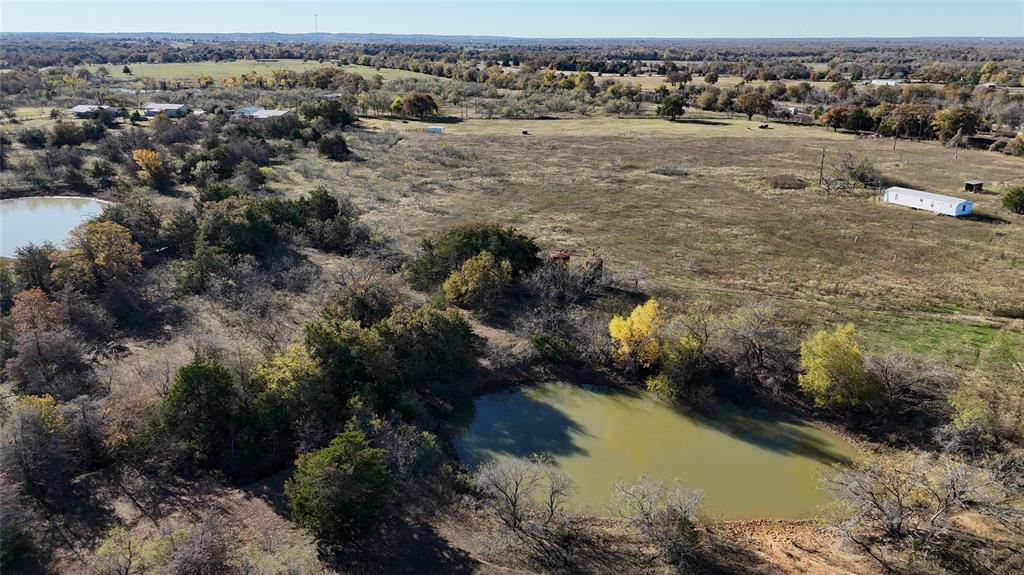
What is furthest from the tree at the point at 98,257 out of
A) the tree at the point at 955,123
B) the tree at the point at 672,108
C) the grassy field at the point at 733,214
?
the tree at the point at 955,123

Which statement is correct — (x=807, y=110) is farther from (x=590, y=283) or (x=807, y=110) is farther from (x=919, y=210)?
(x=590, y=283)

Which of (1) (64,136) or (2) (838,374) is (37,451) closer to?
(2) (838,374)

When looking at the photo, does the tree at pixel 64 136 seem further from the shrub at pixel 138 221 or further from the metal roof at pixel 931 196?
the metal roof at pixel 931 196

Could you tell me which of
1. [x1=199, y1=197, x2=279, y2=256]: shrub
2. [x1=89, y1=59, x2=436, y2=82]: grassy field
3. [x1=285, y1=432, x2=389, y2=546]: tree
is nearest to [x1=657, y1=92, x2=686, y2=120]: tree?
[x1=199, y1=197, x2=279, y2=256]: shrub

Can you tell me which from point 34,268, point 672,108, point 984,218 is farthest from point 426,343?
point 672,108

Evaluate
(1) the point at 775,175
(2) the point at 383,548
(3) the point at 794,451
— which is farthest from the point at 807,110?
(2) the point at 383,548

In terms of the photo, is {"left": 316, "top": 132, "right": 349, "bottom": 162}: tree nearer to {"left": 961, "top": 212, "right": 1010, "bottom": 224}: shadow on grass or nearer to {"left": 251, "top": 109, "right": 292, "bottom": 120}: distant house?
{"left": 251, "top": 109, "right": 292, "bottom": 120}: distant house

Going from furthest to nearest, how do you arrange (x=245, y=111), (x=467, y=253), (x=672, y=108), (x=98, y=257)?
1. (x=672, y=108)
2. (x=245, y=111)
3. (x=467, y=253)
4. (x=98, y=257)
